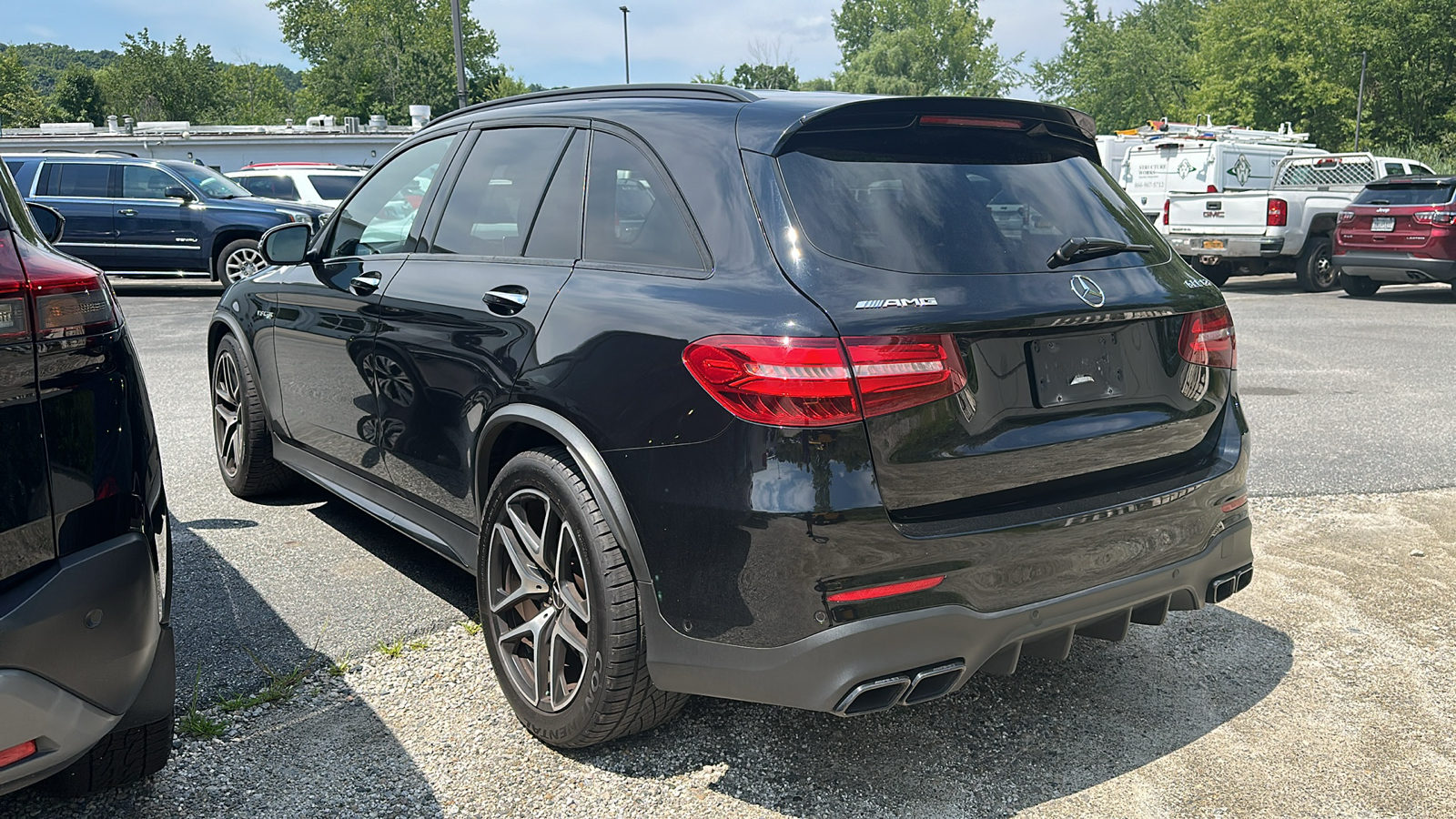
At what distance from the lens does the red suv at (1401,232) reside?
559 inches

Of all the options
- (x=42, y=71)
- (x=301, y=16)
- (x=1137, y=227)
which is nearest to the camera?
(x=1137, y=227)

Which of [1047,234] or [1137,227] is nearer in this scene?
[1047,234]

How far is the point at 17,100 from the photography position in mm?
82500

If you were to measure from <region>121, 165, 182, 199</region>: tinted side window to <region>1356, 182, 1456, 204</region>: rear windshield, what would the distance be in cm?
1538

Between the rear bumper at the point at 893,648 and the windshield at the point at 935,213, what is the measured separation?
795mm

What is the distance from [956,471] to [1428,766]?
158 cm

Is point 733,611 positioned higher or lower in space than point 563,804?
higher

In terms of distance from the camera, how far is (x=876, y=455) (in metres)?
2.48

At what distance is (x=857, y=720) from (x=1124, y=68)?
241ft

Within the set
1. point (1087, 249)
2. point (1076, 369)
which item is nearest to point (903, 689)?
point (1076, 369)

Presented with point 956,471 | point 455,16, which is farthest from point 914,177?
point 455,16

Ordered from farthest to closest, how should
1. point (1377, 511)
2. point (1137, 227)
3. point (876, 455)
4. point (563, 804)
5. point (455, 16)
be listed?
point (455, 16), point (1377, 511), point (1137, 227), point (563, 804), point (876, 455)

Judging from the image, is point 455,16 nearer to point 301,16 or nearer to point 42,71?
point 301,16

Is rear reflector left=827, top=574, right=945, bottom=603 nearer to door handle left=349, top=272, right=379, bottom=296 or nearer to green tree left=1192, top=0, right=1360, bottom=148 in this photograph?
door handle left=349, top=272, right=379, bottom=296
